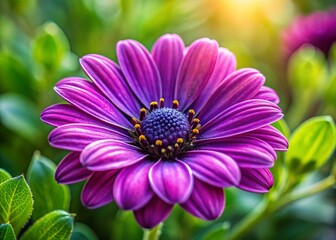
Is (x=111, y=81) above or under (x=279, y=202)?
above

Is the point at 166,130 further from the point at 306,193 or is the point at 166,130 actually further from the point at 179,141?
the point at 306,193

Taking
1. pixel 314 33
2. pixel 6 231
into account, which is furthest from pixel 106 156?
pixel 314 33

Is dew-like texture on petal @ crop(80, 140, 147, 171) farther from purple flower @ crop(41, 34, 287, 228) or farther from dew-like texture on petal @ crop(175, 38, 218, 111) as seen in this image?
dew-like texture on petal @ crop(175, 38, 218, 111)

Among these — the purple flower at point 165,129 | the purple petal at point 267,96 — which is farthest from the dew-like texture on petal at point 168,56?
the purple petal at point 267,96

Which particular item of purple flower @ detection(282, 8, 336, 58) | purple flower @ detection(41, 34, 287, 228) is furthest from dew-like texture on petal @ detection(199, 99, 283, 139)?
purple flower @ detection(282, 8, 336, 58)

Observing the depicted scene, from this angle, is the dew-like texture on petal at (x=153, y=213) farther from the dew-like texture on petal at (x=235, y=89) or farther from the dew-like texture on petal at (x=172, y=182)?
the dew-like texture on petal at (x=235, y=89)
